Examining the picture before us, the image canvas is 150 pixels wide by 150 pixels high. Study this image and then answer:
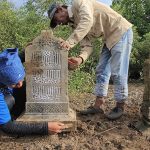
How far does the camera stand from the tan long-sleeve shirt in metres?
6.30

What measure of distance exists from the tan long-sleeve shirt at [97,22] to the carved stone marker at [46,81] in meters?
0.33

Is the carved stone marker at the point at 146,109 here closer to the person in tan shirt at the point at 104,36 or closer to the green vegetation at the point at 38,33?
the person in tan shirt at the point at 104,36

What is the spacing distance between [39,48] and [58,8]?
23.5 inches

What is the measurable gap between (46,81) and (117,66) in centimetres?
104

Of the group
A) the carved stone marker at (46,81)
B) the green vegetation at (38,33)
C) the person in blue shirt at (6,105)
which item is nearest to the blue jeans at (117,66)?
the carved stone marker at (46,81)

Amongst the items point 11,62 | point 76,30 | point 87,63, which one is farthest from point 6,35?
point 11,62

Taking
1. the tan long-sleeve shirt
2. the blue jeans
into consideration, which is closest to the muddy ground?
the blue jeans

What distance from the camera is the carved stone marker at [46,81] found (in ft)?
20.4

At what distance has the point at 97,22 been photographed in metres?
6.64

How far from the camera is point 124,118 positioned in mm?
6949

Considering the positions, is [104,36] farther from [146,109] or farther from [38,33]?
[38,33]

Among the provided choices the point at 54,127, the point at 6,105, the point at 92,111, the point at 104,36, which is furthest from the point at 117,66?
the point at 6,105

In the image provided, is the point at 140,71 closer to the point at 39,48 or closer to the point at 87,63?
the point at 87,63

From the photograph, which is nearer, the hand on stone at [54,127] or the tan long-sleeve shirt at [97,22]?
the hand on stone at [54,127]
